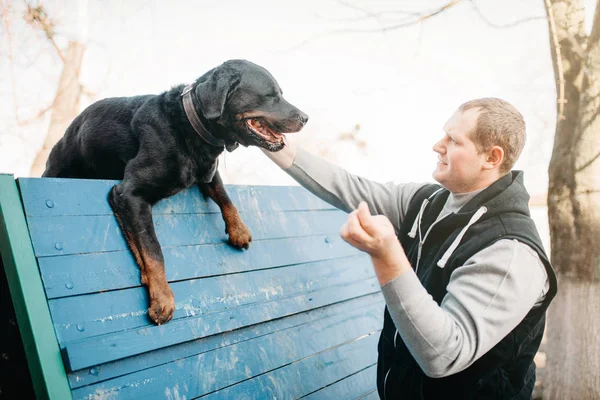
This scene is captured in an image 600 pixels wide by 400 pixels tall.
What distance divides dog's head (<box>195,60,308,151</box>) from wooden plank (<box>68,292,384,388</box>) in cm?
92

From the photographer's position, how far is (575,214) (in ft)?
12.3

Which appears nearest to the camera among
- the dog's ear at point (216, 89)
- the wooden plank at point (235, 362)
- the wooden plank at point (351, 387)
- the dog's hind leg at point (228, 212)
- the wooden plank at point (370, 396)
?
the wooden plank at point (235, 362)

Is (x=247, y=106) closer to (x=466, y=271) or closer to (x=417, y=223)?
(x=417, y=223)

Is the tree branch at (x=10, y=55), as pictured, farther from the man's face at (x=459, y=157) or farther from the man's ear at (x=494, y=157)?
the man's ear at (x=494, y=157)

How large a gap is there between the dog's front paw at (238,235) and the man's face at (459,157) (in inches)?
38.9

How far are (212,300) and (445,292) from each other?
1.05 m

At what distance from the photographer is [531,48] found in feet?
22.4

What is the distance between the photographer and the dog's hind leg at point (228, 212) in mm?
2398

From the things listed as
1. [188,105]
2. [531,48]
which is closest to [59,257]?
[188,105]

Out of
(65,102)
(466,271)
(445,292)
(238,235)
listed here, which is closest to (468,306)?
(466,271)

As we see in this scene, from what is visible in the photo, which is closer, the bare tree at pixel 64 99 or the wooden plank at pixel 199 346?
the wooden plank at pixel 199 346

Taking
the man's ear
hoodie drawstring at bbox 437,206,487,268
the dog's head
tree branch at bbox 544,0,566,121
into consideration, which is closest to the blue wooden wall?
the dog's head

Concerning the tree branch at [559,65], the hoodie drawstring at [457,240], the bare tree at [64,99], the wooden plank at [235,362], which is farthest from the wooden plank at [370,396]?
the bare tree at [64,99]

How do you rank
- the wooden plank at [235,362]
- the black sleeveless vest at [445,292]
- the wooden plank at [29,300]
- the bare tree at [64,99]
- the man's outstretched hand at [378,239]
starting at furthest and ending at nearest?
the bare tree at [64,99] < the wooden plank at [235,362] < the black sleeveless vest at [445,292] < the wooden plank at [29,300] < the man's outstretched hand at [378,239]
